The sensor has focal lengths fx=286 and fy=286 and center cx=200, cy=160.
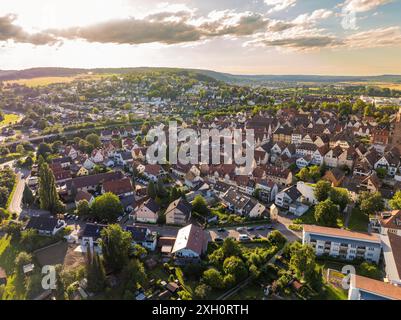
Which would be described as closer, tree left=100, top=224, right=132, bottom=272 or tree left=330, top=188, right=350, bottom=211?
tree left=100, top=224, right=132, bottom=272

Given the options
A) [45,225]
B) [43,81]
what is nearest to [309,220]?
[45,225]

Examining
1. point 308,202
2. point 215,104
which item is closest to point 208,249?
point 308,202

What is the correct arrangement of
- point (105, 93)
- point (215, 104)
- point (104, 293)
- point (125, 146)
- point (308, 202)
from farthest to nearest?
point (105, 93)
point (215, 104)
point (125, 146)
point (308, 202)
point (104, 293)

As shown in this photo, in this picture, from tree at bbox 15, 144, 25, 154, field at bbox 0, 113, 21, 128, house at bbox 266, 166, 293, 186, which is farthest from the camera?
field at bbox 0, 113, 21, 128

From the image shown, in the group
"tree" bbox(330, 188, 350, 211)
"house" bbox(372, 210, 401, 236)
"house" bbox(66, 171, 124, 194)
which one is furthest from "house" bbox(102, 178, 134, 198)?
"house" bbox(372, 210, 401, 236)

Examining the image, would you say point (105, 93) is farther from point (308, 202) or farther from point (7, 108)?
point (308, 202)

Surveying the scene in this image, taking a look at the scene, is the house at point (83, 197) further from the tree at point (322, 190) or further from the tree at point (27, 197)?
the tree at point (322, 190)

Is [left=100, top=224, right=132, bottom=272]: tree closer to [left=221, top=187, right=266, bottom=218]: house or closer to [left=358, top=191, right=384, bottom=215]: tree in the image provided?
[left=221, top=187, right=266, bottom=218]: house
